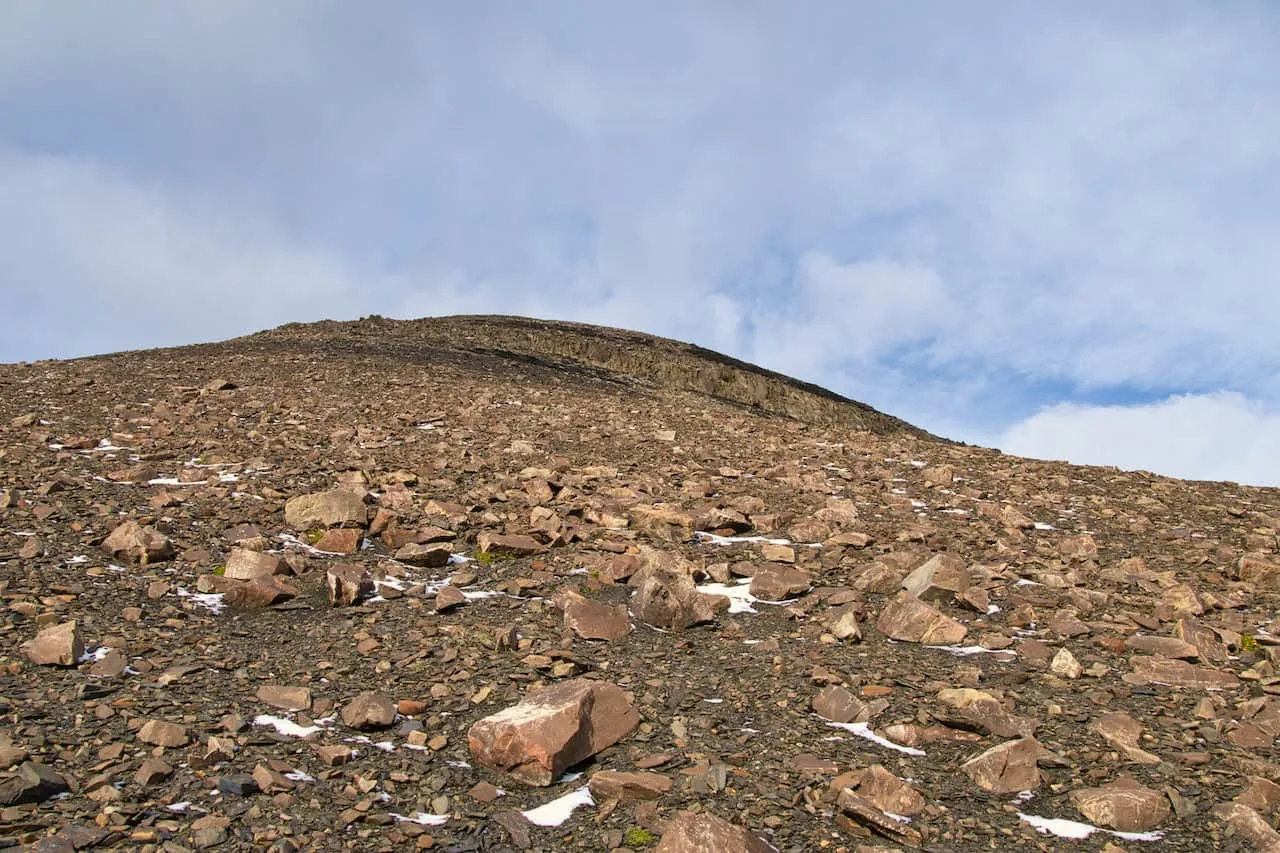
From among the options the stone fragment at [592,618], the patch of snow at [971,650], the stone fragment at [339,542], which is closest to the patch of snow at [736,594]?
the stone fragment at [592,618]

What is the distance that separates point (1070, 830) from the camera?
16.4 ft

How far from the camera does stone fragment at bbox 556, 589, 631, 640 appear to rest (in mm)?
7488

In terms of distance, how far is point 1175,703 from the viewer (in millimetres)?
6391

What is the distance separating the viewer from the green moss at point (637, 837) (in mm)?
4820

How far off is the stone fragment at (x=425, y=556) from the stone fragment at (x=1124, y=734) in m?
6.38

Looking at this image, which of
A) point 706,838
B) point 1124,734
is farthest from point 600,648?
point 1124,734

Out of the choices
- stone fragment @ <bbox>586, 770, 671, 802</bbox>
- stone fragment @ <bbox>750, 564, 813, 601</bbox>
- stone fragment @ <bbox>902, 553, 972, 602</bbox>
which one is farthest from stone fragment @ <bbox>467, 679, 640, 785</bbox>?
stone fragment @ <bbox>902, 553, 972, 602</bbox>

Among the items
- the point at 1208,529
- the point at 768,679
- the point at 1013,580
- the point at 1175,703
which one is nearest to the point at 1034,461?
the point at 1208,529

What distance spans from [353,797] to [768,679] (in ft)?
11.0

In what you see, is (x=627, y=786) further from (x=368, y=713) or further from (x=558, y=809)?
(x=368, y=713)

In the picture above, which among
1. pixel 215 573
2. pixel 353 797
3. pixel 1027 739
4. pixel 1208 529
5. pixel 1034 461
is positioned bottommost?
pixel 353 797

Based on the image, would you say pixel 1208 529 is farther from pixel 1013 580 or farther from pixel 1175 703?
pixel 1175 703

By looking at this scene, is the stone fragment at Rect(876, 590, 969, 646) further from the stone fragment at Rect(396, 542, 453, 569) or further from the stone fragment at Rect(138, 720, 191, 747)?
the stone fragment at Rect(138, 720, 191, 747)

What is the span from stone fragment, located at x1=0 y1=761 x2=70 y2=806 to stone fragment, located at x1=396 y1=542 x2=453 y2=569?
424 cm
